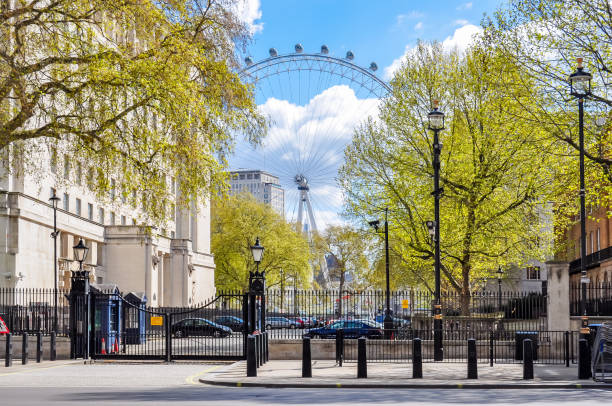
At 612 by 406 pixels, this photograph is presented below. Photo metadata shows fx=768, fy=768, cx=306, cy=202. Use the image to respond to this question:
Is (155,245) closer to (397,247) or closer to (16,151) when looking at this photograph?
(397,247)

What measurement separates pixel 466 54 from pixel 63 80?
918 inches

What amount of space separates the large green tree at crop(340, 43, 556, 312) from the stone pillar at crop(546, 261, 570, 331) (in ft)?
22.7

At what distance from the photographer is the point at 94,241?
63.7 meters

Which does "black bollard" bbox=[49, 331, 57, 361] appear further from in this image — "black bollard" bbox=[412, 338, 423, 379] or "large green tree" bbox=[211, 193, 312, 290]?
"large green tree" bbox=[211, 193, 312, 290]

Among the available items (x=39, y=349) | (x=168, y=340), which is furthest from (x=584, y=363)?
(x=39, y=349)

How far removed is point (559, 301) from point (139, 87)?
1625 centimetres

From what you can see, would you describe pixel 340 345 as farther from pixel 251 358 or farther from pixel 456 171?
pixel 456 171

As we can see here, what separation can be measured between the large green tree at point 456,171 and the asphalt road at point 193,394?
17.8 meters

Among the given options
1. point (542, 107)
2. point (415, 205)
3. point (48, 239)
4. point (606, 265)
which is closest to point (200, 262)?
point (48, 239)

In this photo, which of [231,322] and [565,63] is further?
[231,322]

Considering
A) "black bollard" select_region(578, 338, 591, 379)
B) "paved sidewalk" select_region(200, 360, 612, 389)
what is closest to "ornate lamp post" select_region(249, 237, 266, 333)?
"paved sidewalk" select_region(200, 360, 612, 389)

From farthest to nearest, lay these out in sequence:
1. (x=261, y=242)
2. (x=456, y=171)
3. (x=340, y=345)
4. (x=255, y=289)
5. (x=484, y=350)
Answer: (x=261, y=242) → (x=456, y=171) → (x=484, y=350) → (x=255, y=289) → (x=340, y=345)

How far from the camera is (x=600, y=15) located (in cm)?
2680

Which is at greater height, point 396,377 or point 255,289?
point 255,289
